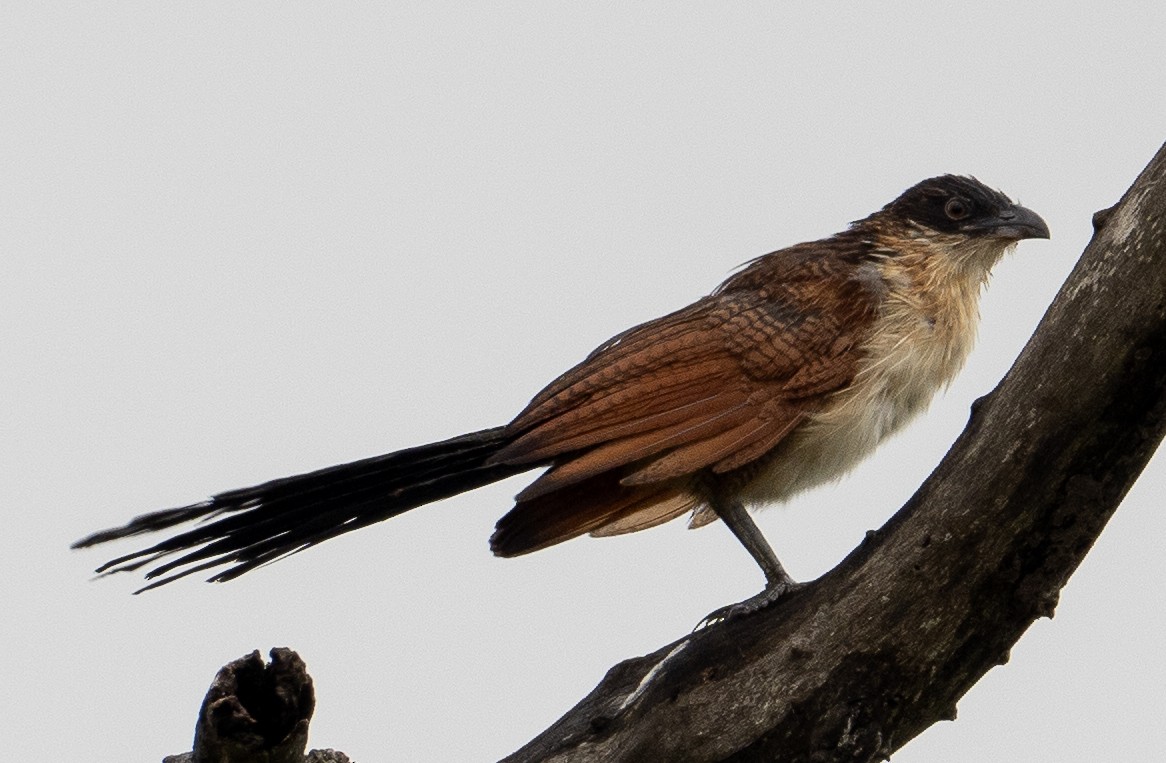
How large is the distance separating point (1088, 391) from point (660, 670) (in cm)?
117

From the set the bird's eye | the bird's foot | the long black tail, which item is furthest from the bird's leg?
the bird's eye

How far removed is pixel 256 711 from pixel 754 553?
5.98 ft

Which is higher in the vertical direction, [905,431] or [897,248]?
[897,248]

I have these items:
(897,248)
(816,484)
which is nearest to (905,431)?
(816,484)

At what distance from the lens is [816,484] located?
4246 millimetres

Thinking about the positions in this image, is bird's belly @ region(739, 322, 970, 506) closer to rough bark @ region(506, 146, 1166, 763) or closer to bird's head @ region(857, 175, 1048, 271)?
bird's head @ region(857, 175, 1048, 271)

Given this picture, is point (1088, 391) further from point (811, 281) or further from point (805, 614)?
point (811, 281)

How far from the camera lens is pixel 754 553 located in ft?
13.0

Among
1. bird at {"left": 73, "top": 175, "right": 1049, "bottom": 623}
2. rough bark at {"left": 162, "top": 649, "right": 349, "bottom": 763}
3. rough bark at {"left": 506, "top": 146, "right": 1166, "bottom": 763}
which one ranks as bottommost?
rough bark at {"left": 506, "top": 146, "right": 1166, "bottom": 763}

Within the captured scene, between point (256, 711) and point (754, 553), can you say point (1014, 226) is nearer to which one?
point (754, 553)

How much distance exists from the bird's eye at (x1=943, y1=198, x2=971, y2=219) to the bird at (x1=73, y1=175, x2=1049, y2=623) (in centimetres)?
50

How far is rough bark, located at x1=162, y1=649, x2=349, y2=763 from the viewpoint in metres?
2.44

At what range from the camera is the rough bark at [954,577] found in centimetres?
279

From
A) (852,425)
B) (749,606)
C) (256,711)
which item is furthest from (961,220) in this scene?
(256,711)
